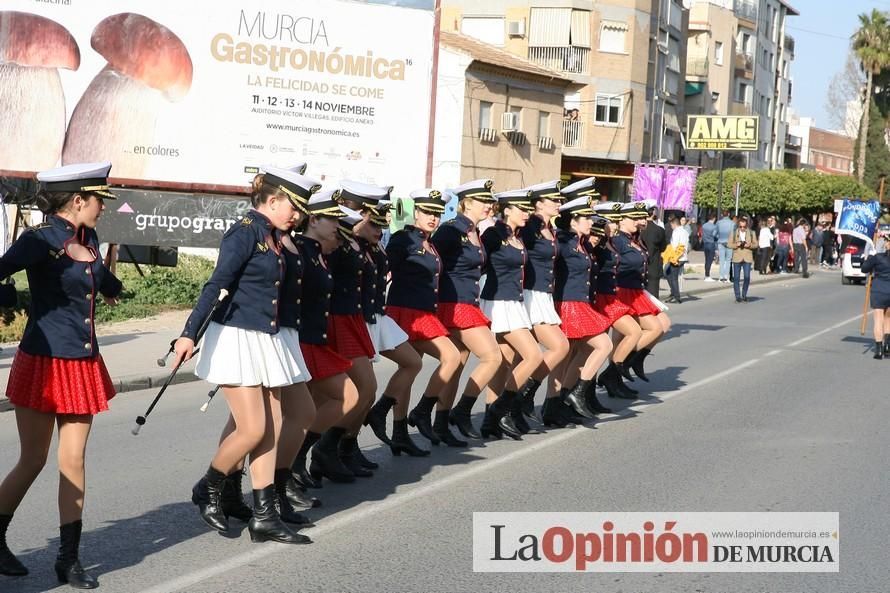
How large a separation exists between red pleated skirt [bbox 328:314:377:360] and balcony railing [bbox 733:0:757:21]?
70838 mm

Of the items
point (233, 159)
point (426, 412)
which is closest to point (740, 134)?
point (233, 159)

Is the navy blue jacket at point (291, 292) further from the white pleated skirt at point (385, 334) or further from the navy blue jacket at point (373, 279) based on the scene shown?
the white pleated skirt at point (385, 334)

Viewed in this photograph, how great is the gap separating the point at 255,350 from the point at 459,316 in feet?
10.9

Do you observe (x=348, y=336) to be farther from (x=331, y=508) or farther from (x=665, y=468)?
(x=665, y=468)

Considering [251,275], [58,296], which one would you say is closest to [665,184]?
[251,275]

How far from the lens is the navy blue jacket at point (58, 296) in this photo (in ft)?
19.1

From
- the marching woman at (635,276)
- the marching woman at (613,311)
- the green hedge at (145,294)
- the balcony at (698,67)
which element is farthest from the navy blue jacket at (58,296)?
the balcony at (698,67)

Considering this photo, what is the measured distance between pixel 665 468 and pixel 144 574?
14.6 feet

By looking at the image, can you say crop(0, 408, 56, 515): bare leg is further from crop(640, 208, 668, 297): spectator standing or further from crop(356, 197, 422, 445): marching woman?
crop(640, 208, 668, 297): spectator standing

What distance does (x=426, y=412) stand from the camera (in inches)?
390

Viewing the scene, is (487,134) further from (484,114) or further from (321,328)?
(321,328)

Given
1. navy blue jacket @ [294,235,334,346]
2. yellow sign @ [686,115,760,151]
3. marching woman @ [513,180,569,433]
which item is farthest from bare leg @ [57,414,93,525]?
yellow sign @ [686,115,760,151]

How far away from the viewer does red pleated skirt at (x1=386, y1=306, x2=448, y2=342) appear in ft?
31.0

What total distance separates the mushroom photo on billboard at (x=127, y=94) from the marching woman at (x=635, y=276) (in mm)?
9846
